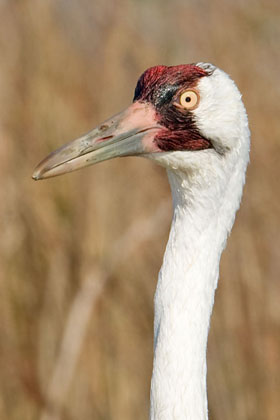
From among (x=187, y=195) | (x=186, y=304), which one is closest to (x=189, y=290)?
(x=186, y=304)

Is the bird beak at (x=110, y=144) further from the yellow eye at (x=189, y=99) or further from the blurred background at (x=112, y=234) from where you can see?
the blurred background at (x=112, y=234)

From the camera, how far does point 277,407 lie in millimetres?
3900

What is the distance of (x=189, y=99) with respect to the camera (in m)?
2.07

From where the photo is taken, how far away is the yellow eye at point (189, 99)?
206 cm

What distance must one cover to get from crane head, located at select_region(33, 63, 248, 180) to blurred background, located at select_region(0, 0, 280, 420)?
170 centimetres

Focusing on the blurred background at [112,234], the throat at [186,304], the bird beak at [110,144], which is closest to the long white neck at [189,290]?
the throat at [186,304]

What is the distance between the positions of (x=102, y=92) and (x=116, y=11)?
441 mm

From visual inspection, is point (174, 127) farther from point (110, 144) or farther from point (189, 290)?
point (189, 290)

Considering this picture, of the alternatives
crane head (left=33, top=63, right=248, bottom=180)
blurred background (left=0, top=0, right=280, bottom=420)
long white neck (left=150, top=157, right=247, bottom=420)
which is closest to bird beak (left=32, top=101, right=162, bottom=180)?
crane head (left=33, top=63, right=248, bottom=180)

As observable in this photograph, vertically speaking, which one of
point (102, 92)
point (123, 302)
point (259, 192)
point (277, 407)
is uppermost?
point (102, 92)

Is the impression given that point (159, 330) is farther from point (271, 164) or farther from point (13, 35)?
point (13, 35)

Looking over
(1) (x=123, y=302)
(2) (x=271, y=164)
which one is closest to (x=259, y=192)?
(2) (x=271, y=164)

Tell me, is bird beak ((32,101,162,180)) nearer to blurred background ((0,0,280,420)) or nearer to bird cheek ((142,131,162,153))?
bird cheek ((142,131,162,153))

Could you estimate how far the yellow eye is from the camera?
81.1 inches
